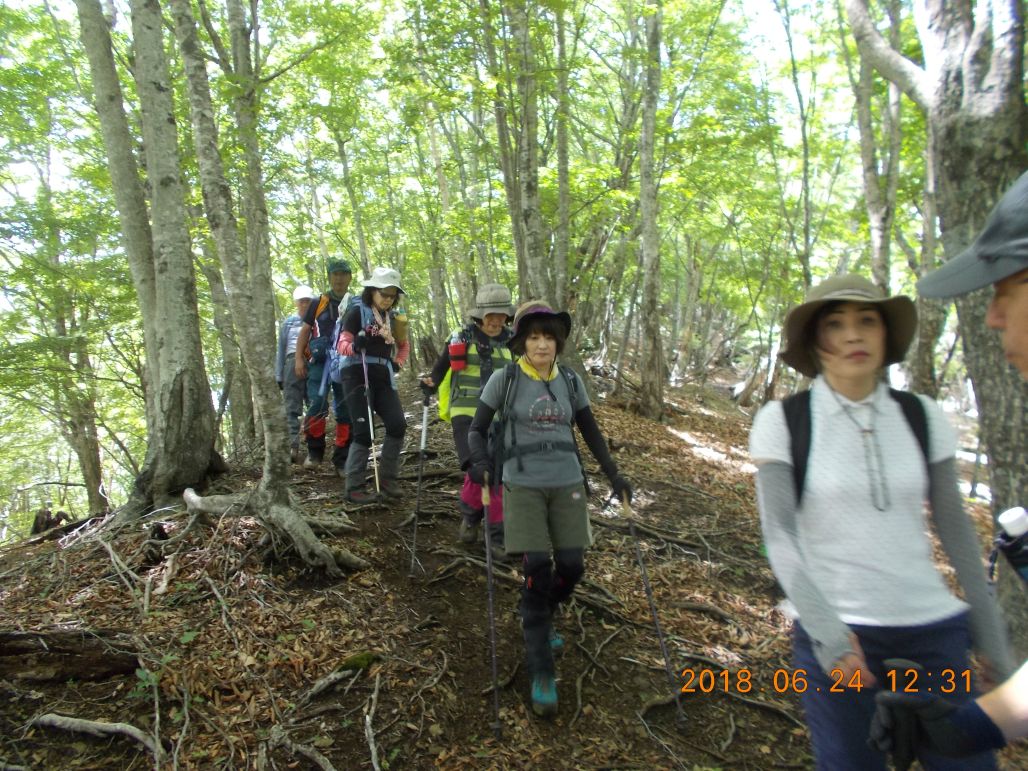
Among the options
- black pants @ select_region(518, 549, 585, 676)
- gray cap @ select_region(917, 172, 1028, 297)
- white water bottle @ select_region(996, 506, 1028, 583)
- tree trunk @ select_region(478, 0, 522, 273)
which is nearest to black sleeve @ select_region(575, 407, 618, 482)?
black pants @ select_region(518, 549, 585, 676)

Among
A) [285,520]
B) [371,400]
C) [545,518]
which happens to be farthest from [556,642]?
[371,400]

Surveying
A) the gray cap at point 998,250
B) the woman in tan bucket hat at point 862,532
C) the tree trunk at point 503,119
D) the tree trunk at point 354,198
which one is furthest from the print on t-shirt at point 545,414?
the tree trunk at point 354,198

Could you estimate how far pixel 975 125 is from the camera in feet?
12.0

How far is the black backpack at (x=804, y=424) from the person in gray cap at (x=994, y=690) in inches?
25.0

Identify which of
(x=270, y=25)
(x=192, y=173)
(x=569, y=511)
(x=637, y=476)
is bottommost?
(x=637, y=476)

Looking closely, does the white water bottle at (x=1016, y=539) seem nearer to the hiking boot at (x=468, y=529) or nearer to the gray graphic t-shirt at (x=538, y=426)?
the gray graphic t-shirt at (x=538, y=426)

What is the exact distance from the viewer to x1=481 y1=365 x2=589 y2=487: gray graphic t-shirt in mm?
3625

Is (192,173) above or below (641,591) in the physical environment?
above

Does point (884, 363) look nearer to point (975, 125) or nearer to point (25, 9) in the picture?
point (975, 125)

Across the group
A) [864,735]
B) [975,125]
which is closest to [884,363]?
[864,735]

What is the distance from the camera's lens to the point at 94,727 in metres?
2.92

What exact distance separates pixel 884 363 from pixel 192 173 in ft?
38.4

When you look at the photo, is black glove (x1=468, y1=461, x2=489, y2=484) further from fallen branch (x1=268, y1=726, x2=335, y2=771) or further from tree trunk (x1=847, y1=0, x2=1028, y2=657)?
tree trunk (x1=847, y1=0, x2=1028, y2=657)

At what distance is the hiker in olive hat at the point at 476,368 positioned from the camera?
207 inches
